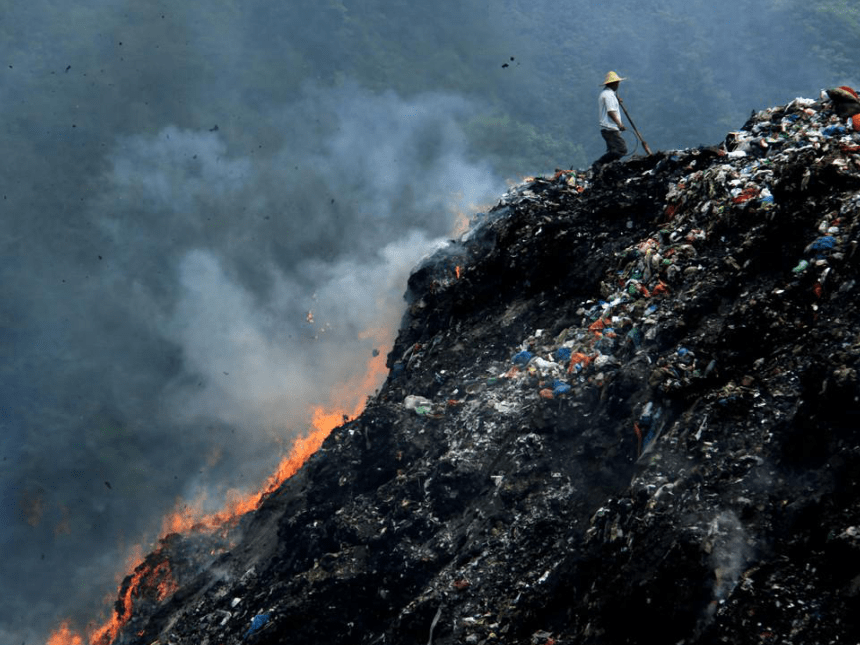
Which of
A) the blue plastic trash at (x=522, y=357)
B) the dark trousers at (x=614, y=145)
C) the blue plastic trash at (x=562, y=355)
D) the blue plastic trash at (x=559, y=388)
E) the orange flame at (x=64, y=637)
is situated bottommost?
the blue plastic trash at (x=559, y=388)

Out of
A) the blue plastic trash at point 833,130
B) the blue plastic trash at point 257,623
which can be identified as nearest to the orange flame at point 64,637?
the blue plastic trash at point 257,623

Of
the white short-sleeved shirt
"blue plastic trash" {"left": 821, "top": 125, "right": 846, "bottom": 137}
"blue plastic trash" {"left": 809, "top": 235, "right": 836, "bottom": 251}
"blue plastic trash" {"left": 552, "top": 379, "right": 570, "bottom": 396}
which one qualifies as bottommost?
"blue plastic trash" {"left": 809, "top": 235, "right": 836, "bottom": 251}

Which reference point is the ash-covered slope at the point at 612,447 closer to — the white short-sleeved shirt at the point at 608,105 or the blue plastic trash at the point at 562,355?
the blue plastic trash at the point at 562,355

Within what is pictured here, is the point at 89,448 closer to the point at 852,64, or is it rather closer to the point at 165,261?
the point at 165,261

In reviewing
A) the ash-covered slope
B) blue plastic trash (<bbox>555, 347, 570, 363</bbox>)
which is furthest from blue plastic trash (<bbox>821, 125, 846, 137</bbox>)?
blue plastic trash (<bbox>555, 347, 570, 363</bbox>)

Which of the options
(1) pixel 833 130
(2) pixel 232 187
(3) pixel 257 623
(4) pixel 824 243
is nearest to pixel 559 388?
(4) pixel 824 243

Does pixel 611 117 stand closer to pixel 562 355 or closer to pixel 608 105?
pixel 608 105

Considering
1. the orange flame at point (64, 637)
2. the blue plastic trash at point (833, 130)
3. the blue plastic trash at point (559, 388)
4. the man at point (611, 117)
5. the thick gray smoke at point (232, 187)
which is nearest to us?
the blue plastic trash at point (559, 388)

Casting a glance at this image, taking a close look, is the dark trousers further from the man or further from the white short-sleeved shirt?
the white short-sleeved shirt
